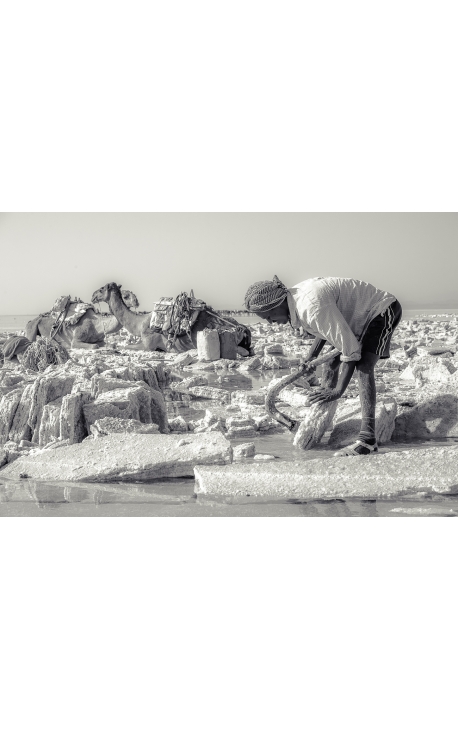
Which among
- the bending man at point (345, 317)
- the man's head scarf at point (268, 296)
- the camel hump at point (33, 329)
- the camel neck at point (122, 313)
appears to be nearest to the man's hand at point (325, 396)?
the bending man at point (345, 317)

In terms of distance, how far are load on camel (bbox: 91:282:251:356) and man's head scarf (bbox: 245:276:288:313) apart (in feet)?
18.9

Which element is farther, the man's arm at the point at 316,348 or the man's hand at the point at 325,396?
the man's arm at the point at 316,348

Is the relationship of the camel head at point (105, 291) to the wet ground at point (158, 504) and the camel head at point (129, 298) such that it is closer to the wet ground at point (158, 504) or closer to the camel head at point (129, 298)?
the camel head at point (129, 298)

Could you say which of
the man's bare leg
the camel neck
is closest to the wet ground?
the man's bare leg

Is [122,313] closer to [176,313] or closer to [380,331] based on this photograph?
[176,313]

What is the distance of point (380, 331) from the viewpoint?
3650mm

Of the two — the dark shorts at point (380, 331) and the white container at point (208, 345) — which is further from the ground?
the dark shorts at point (380, 331)

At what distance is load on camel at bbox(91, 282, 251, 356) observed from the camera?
9.58 m

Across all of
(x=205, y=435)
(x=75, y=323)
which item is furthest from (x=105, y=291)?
(x=205, y=435)

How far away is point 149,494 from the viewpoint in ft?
9.89

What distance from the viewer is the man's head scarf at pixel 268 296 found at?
3525 millimetres

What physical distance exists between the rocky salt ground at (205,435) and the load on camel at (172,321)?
3704 mm

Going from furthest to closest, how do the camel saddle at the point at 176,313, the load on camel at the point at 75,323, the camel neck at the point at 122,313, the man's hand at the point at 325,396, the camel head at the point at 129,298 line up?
the camel head at the point at 129,298 < the load on camel at the point at 75,323 < the camel neck at the point at 122,313 < the camel saddle at the point at 176,313 < the man's hand at the point at 325,396

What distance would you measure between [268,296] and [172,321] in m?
6.26
